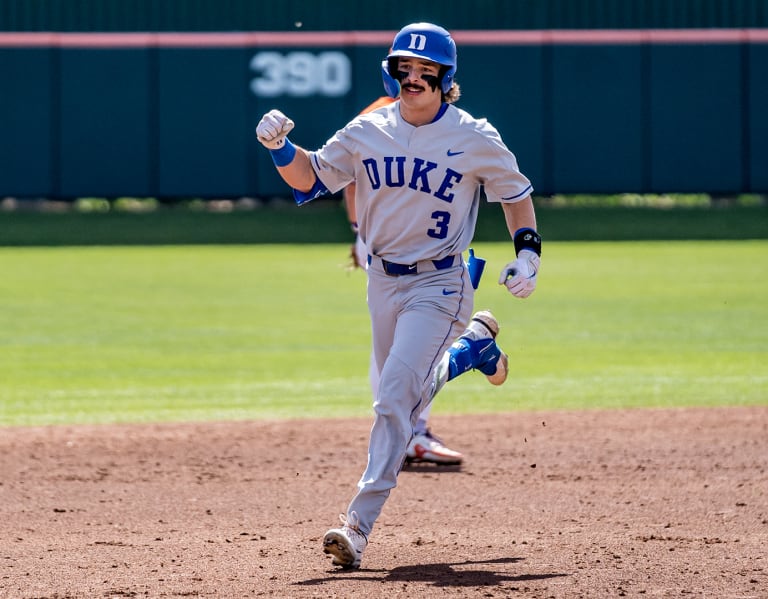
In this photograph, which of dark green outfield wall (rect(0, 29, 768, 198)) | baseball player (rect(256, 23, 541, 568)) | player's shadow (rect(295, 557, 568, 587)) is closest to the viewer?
player's shadow (rect(295, 557, 568, 587))

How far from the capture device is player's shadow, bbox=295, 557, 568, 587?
16.0 feet

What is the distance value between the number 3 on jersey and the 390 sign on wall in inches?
784

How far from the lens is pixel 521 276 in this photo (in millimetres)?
5316

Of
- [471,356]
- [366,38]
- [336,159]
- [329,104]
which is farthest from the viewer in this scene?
[366,38]

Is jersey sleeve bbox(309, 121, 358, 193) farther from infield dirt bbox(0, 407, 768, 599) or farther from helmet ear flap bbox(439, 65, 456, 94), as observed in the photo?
infield dirt bbox(0, 407, 768, 599)

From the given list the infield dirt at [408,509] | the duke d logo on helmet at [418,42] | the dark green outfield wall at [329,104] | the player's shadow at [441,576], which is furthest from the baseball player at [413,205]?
the dark green outfield wall at [329,104]

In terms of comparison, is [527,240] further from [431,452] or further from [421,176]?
[431,452]

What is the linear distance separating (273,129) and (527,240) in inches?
44.0

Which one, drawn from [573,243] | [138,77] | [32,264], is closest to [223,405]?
[32,264]

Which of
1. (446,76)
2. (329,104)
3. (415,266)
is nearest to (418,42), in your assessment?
(446,76)

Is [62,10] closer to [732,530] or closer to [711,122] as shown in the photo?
[711,122]

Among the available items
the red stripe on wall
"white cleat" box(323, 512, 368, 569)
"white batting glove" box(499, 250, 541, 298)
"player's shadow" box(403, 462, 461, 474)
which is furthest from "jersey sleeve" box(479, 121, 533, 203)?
the red stripe on wall

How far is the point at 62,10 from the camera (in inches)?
1093

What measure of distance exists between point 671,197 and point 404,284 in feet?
80.7
